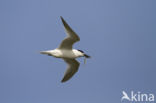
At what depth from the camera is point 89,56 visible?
1510 centimetres

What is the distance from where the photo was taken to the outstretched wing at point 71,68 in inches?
603

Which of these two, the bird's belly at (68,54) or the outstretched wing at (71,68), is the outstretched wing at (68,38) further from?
the outstretched wing at (71,68)

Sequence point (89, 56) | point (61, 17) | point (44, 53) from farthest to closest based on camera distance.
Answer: point (89, 56)
point (44, 53)
point (61, 17)

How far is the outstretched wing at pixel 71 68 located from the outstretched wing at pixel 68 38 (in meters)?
1.30

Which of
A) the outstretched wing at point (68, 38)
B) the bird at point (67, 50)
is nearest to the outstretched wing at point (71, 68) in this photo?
the bird at point (67, 50)

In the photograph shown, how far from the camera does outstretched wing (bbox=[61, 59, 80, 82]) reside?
15.3m

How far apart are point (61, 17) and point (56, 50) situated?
154cm

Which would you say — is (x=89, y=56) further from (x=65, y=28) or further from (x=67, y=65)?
(x=65, y=28)

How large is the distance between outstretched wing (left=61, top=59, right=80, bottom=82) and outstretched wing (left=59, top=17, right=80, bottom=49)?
130 centimetres

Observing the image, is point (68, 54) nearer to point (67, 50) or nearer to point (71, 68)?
point (67, 50)

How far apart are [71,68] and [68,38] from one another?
2020 millimetres

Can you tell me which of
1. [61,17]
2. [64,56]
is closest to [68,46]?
[64,56]

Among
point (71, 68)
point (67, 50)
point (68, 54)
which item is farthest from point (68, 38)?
point (71, 68)

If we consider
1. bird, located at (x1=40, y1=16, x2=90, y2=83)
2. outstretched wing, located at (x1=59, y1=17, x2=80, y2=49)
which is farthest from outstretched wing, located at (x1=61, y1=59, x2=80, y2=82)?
outstretched wing, located at (x1=59, y1=17, x2=80, y2=49)
